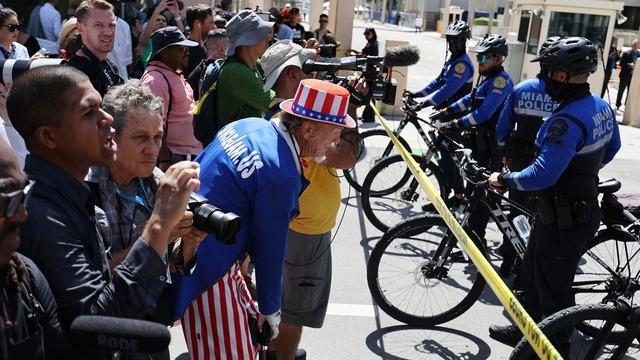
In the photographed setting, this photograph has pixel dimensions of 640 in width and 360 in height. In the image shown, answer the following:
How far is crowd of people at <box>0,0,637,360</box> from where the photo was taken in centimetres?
167

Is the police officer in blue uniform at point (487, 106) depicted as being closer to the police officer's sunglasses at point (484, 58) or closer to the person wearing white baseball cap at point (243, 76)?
the police officer's sunglasses at point (484, 58)

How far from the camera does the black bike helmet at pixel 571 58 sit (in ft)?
12.1

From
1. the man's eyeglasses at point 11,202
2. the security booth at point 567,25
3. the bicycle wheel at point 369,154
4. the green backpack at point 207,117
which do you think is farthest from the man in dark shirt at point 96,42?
the security booth at point 567,25

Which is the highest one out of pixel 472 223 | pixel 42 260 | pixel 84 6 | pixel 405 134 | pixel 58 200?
pixel 84 6

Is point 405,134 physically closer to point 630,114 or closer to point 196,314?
point 630,114

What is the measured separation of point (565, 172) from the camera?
3756 millimetres

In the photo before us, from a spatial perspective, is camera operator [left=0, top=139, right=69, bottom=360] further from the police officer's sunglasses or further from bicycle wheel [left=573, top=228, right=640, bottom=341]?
the police officer's sunglasses

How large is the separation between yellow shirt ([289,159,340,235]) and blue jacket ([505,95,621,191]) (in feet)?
3.79

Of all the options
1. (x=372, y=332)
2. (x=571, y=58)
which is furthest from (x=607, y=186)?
(x=372, y=332)

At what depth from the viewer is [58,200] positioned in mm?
1741

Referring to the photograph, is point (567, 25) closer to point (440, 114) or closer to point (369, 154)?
point (369, 154)

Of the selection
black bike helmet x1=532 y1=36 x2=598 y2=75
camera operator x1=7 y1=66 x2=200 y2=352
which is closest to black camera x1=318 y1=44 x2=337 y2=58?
black bike helmet x1=532 y1=36 x2=598 y2=75

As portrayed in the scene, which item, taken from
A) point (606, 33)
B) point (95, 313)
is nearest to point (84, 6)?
point (95, 313)

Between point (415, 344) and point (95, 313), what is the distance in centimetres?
299
